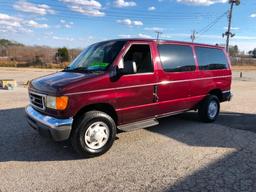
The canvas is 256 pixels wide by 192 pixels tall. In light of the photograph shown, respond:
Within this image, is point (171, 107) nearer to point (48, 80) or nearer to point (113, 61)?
point (113, 61)

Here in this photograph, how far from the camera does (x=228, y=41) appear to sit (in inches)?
1345

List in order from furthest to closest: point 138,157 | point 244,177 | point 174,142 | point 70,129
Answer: point 174,142 < point 138,157 < point 70,129 < point 244,177

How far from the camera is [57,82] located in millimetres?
4348

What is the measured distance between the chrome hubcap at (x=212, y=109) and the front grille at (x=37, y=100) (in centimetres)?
431

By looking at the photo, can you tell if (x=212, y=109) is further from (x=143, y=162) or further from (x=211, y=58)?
(x=143, y=162)

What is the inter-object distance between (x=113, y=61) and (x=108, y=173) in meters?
2.00

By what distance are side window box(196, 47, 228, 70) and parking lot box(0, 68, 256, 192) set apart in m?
1.59

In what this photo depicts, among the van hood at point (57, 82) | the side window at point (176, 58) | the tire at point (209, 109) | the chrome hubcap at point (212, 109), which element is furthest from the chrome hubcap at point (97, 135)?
the chrome hubcap at point (212, 109)

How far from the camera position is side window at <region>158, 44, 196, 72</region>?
551 cm

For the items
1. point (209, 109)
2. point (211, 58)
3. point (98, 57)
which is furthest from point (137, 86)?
point (211, 58)

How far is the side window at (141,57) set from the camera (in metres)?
5.07

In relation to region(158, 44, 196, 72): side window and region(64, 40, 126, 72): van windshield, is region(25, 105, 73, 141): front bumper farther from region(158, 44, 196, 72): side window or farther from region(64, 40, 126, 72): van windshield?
region(158, 44, 196, 72): side window

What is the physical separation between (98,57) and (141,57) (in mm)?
874

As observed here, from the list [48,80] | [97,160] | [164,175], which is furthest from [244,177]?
[48,80]
